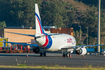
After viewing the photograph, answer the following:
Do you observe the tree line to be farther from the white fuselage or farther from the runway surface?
the runway surface

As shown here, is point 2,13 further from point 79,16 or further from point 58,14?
point 79,16

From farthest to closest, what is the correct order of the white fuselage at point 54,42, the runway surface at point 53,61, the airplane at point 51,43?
1. the white fuselage at point 54,42
2. the airplane at point 51,43
3. the runway surface at point 53,61

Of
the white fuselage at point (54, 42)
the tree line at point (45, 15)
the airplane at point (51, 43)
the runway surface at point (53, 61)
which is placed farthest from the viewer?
the tree line at point (45, 15)

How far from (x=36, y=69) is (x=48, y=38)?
20871 mm

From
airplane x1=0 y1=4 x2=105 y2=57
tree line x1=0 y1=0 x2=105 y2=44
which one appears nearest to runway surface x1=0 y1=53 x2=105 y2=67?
airplane x1=0 y1=4 x2=105 y2=57

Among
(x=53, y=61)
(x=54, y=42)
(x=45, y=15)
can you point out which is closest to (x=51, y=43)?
(x=54, y=42)

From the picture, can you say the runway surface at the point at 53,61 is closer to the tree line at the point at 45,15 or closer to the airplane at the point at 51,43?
the airplane at the point at 51,43

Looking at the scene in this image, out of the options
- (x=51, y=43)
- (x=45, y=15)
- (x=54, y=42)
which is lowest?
(x=51, y=43)

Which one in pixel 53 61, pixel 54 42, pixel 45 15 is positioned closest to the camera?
pixel 53 61

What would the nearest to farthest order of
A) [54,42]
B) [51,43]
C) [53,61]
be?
[53,61] < [51,43] < [54,42]

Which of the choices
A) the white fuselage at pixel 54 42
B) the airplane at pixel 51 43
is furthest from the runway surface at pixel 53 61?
the airplane at pixel 51 43

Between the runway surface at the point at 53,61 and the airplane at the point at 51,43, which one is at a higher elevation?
the airplane at the point at 51,43

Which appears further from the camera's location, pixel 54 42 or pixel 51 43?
pixel 54 42

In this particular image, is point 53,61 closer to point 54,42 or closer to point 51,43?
point 51,43
